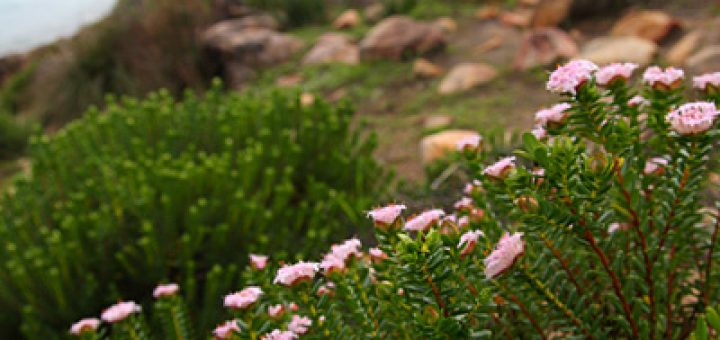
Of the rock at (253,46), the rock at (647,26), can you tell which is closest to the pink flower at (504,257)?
the rock at (647,26)

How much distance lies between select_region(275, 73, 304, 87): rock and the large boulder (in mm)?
2521

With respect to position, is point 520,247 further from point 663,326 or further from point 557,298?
point 663,326

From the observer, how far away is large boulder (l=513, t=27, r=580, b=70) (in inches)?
197

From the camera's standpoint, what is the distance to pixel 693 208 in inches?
45.8

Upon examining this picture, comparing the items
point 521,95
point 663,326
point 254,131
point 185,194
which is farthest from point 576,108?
point 521,95

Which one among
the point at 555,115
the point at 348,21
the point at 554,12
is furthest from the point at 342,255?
the point at 348,21

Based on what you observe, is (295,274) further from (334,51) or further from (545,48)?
(334,51)

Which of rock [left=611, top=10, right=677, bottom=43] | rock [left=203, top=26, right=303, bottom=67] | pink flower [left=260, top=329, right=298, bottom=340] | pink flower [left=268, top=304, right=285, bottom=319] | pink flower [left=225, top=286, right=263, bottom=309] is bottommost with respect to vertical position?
rock [left=203, top=26, right=303, bottom=67]

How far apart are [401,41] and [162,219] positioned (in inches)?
174

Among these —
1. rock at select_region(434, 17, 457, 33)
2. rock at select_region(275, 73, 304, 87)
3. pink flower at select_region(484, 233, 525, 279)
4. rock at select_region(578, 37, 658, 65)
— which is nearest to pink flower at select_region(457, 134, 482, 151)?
pink flower at select_region(484, 233, 525, 279)

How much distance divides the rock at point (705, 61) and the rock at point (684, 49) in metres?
0.18

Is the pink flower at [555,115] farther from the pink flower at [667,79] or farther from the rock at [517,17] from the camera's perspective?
the rock at [517,17]

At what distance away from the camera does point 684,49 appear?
4461mm

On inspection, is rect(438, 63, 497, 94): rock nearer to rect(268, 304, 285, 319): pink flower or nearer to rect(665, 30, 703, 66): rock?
rect(665, 30, 703, 66): rock
